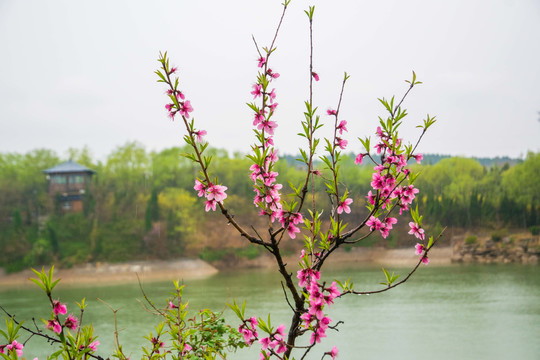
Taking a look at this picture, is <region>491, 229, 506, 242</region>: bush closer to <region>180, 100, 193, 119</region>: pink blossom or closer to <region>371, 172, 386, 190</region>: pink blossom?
<region>371, 172, 386, 190</region>: pink blossom

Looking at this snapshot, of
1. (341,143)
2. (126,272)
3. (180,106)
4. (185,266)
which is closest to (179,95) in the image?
(180,106)

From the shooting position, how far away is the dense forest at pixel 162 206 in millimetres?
26750

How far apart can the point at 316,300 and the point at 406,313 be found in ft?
38.5

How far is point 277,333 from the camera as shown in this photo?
1.49 meters

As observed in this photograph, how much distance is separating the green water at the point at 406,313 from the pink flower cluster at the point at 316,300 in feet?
12.6

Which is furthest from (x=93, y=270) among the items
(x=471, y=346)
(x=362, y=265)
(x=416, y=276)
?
(x=471, y=346)

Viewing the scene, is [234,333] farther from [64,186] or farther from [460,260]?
[64,186]

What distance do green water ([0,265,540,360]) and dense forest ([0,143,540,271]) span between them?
21.1ft

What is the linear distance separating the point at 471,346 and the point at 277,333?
8.76 meters

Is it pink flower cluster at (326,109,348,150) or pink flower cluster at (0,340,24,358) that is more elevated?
pink flower cluster at (326,109,348,150)

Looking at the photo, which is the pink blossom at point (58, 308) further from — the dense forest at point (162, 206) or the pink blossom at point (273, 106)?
the dense forest at point (162, 206)

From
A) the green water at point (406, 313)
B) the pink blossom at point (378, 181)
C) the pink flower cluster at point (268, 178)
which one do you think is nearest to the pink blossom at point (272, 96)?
the pink flower cluster at point (268, 178)

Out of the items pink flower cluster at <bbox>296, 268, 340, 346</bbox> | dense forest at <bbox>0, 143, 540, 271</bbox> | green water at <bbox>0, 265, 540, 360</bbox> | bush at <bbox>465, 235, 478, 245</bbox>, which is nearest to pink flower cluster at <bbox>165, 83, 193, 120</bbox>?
pink flower cluster at <bbox>296, 268, 340, 346</bbox>

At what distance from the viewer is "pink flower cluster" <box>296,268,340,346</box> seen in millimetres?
1365
